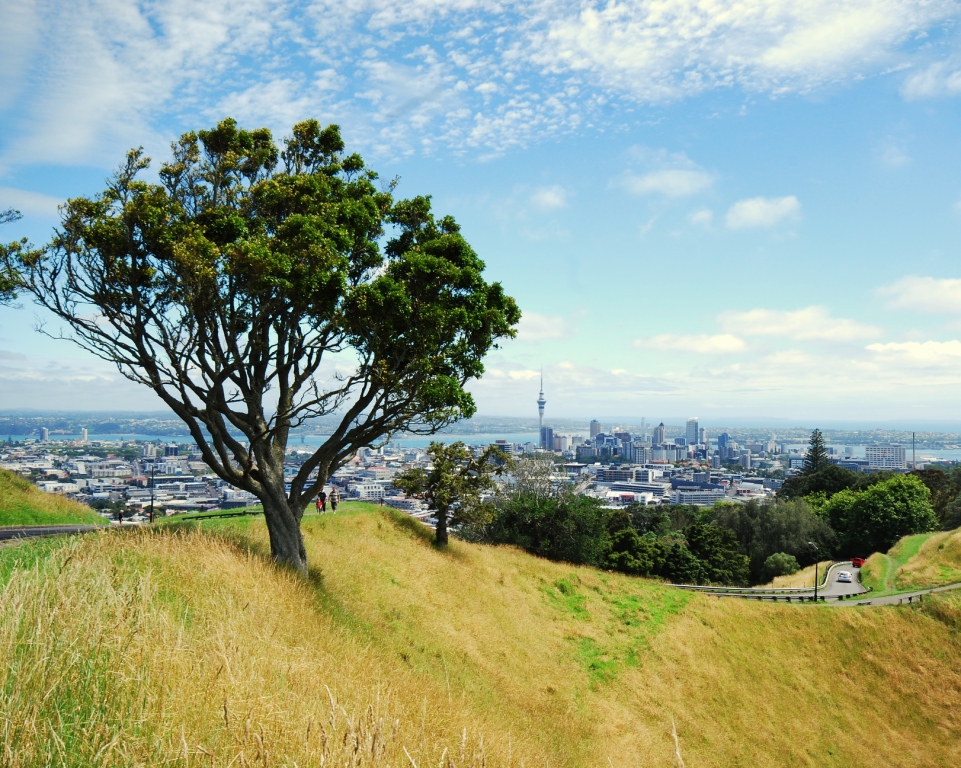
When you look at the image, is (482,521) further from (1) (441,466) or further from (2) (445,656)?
(2) (445,656)

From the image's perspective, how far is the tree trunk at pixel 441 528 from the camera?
27612 mm

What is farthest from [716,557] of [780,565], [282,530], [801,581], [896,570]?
[282,530]

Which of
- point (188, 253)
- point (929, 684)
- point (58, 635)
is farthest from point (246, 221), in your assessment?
point (929, 684)

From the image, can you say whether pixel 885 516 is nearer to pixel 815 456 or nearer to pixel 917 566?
pixel 917 566

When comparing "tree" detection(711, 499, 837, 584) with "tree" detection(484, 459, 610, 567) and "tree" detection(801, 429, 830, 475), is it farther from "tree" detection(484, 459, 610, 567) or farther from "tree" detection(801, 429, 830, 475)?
"tree" detection(801, 429, 830, 475)

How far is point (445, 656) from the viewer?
17031mm

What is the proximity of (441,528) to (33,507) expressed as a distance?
15809mm

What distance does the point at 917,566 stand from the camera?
44.6m

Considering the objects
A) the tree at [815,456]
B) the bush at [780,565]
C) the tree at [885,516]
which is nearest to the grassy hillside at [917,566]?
the bush at [780,565]

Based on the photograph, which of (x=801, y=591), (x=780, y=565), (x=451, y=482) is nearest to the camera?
(x=451, y=482)

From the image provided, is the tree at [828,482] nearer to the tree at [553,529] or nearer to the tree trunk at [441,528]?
the tree at [553,529]

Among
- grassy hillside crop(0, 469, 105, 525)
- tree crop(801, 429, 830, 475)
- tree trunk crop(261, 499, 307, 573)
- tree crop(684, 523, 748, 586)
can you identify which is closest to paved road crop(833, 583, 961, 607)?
tree crop(684, 523, 748, 586)

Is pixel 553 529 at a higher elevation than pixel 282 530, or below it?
below

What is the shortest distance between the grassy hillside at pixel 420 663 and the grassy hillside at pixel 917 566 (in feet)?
32.9
